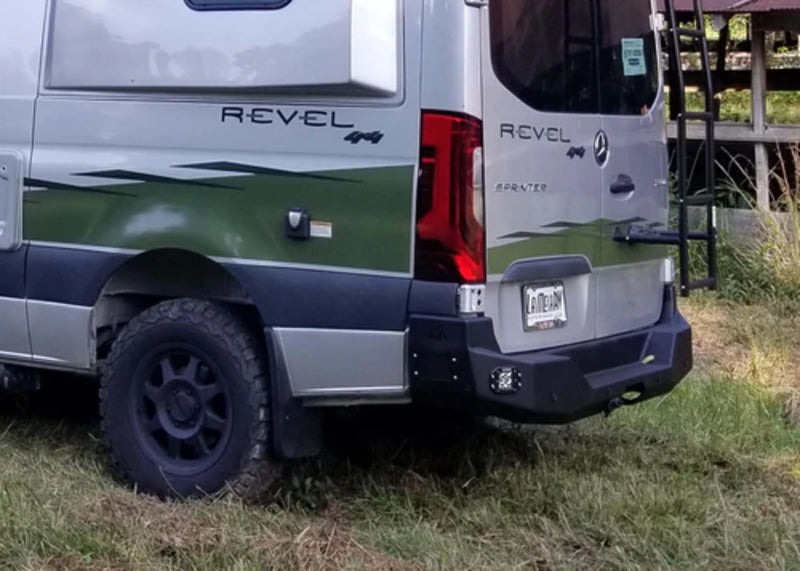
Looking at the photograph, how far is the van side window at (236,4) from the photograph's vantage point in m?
4.95

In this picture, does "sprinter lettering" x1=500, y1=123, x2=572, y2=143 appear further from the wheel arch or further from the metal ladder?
the wheel arch

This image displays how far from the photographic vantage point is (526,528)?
5070 millimetres

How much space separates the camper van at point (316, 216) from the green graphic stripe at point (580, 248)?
0.01m

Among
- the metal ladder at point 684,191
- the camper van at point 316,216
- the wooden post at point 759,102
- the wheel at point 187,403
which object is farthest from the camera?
the wooden post at point 759,102

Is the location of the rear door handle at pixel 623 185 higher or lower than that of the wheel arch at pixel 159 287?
higher

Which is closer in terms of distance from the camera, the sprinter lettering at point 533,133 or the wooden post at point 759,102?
the sprinter lettering at point 533,133

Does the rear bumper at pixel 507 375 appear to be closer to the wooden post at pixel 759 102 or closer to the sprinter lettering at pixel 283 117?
the sprinter lettering at pixel 283 117

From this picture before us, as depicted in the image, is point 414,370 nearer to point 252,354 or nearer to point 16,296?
point 252,354

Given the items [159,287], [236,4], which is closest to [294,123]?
[236,4]

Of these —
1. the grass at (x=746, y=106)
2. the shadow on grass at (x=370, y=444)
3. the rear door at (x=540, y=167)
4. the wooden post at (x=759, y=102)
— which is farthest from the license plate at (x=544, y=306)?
the grass at (x=746, y=106)

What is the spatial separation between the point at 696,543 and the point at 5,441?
121 inches

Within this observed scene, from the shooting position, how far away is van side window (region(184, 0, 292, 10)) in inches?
195

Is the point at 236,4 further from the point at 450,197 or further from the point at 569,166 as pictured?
the point at 569,166

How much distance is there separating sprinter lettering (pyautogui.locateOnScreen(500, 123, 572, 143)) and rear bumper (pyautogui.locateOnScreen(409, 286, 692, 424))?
668 mm
